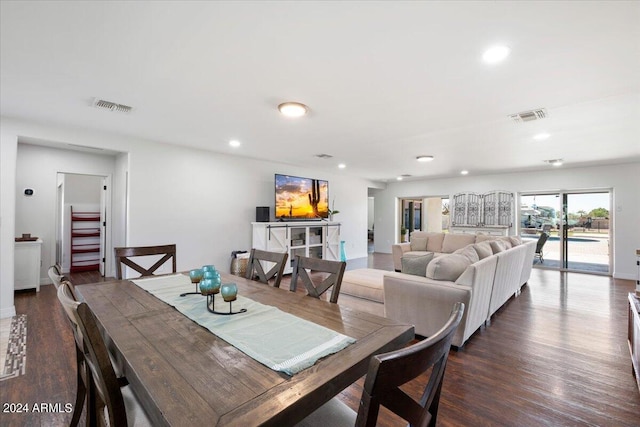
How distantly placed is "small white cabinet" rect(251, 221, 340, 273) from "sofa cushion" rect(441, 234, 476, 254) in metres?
2.56

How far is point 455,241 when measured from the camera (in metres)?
6.71

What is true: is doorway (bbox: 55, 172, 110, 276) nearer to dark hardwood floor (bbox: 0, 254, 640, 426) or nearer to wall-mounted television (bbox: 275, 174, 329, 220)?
dark hardwood floor (bbox: 0, 254, 640, 426)

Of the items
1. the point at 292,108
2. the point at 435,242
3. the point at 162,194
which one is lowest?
the point at 435,242

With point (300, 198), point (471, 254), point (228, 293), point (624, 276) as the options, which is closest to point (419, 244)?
point (300, 198)

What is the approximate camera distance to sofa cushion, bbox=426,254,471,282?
2.82 metres

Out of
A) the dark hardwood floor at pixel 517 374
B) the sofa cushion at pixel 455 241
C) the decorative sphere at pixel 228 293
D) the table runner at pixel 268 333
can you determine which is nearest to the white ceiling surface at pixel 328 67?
the decorative sphere at pixel 228 293

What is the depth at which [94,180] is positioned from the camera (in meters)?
6.59

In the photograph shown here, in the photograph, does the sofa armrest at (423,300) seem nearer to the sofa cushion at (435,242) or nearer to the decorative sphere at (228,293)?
the decorative sphere at (228,293)

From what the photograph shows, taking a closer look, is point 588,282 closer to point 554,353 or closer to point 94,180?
point 554,353

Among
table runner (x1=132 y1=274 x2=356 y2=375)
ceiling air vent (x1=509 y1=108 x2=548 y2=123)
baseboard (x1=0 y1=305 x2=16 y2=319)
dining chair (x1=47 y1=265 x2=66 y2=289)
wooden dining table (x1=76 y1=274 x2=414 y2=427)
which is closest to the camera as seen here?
wooden dining table (x1=76 y1=274 x2=414 y2=427)

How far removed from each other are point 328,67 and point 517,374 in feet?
9.62

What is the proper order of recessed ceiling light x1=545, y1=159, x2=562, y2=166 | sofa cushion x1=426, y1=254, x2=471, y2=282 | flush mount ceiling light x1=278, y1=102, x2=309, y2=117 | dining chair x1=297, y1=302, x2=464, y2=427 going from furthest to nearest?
1. recessed ceiling light x1=545, y1=159, x2=562, y2=166
2. flush mount ceiling light x1=278, y1=102, x2=309, y2=117
3. sofa cushion x1=426, y1=254, x2=471, y2=282
4. dining chair x1=297, y1=302, x2=464, y2=427

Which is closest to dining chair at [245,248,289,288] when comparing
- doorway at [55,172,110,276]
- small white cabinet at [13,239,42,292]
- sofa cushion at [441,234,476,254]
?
small white cabinet at [13,239,42,292]

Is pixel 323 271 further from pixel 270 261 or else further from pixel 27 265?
pixel 27 265
